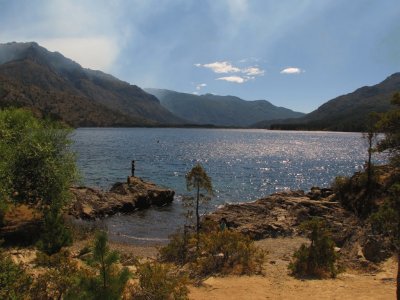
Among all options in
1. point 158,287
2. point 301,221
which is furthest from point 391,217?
point 301,221

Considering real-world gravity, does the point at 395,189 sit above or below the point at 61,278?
above

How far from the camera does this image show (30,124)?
108 ft

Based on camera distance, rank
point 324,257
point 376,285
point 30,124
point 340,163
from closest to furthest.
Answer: point 376,285, point 324,257, point 30,124, point 340,163

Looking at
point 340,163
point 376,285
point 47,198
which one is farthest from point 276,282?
point 340,163

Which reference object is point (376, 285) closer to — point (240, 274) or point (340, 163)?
point (240, 274)

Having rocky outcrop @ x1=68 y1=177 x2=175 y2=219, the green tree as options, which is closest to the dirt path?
the green tree

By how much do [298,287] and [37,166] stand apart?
22.4m

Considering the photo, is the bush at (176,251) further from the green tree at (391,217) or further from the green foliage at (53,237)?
the green tree at (391,217)

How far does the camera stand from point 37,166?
30.5 meters

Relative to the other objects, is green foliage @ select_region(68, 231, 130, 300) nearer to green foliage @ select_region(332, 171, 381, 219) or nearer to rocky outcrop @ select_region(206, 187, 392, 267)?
rocky outcrop @ select_region(206, 187, 392, 267)

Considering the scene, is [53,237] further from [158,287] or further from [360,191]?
[360,191]

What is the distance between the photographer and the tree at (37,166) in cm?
2989

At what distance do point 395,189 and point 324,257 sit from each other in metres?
7.73

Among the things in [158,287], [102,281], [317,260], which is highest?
[102,281]
